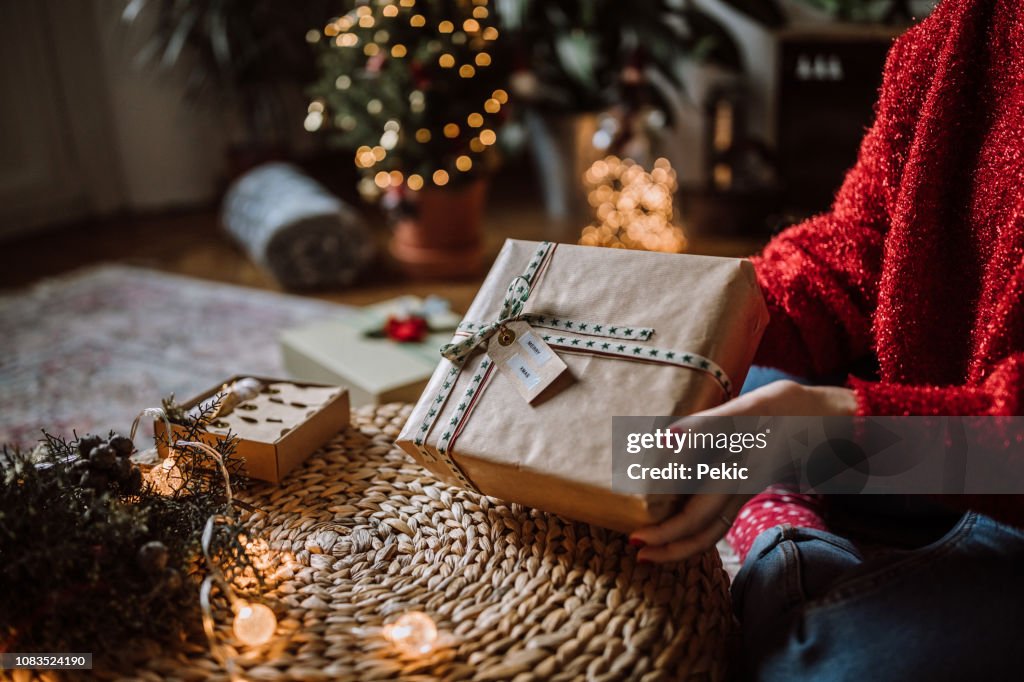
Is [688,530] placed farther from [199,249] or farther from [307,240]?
[199,249]

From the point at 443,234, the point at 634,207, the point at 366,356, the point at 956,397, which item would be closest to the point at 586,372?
the point at 956,397

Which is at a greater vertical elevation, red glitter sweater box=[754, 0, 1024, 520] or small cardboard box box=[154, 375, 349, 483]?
red glitter sweater box=[754, 0, 1024, 520]

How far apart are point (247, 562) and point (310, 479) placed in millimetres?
202

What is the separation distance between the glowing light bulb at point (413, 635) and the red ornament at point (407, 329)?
92cm

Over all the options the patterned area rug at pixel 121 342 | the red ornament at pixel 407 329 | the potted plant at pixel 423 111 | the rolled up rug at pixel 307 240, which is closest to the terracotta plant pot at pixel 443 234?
the potted plant at pixel 423 111

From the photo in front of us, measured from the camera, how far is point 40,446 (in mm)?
759

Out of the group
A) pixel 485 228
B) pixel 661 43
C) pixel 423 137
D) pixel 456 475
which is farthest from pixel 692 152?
pixel 456 475

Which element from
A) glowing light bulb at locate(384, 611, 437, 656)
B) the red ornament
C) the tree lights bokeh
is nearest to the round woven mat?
glowing light bulb at locate(384, 611, 437, 656)

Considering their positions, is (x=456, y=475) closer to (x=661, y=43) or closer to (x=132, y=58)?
(x=661, y=43)

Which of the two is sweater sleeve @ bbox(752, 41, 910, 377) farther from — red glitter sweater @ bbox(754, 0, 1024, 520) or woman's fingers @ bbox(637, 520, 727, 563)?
woman's fingers @ bbox(637, 520, 727, 563)

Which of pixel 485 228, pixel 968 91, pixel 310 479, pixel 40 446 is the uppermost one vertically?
pixel 968 91

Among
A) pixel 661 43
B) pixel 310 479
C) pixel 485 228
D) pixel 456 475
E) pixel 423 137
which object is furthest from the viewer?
pixel 485 228

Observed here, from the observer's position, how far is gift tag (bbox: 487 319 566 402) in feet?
2.43

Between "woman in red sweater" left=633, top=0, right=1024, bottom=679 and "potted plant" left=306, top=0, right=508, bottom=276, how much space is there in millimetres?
1439
